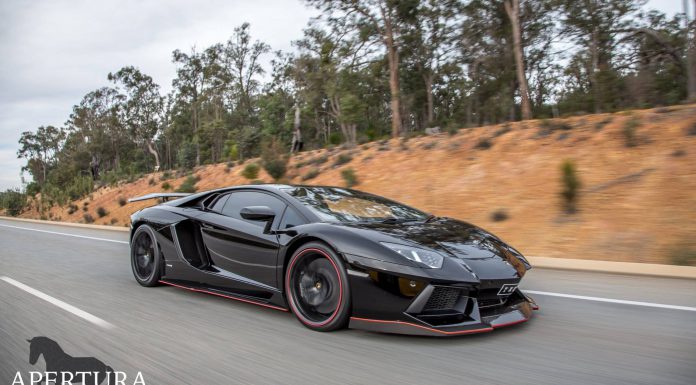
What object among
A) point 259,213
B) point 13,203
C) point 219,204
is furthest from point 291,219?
point 13,203

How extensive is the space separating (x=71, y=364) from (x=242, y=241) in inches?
64.9

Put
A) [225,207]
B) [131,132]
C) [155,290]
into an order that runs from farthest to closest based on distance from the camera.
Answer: [131,132] < [155,290] < [225,207]

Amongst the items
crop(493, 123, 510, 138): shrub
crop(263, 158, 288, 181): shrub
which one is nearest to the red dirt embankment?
crop(493, 123, 510, 138): shrub

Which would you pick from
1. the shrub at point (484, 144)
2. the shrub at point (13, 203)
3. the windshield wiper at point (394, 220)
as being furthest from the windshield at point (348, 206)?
the shrub at point (13, 203)

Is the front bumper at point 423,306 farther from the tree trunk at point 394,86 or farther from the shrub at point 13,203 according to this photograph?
the shrub at point 13,203

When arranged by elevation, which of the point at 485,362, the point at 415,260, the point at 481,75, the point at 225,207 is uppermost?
the point at 481,75

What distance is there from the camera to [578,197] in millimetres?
10703

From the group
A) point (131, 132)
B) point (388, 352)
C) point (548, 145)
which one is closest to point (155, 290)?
point (388, 352)

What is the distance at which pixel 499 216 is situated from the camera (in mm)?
11289

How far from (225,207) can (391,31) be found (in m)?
22.5

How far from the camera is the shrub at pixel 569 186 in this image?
10367mm

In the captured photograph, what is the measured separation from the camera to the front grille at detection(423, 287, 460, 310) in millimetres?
3455

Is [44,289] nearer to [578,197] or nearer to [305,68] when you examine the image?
[578,197]

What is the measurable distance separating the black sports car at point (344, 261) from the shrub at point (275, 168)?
1631cm
